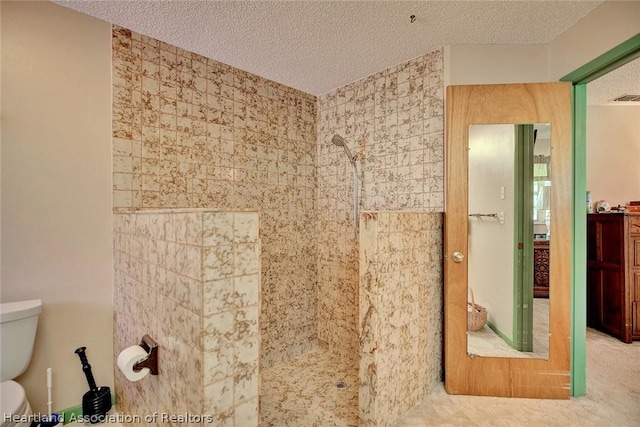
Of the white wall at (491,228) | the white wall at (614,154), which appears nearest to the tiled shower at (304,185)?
the white wall at (491,228)

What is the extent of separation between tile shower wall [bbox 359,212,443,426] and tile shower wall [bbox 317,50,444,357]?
39cm

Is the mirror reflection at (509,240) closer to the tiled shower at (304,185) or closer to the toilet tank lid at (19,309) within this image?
the tiled shower at (304,185)

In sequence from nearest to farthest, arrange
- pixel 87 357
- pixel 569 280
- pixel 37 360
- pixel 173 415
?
pixel 173 415 < pixel 37 360 < pixel 87 357 < pixel 569 280

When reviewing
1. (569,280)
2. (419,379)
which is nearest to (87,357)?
(419,379)

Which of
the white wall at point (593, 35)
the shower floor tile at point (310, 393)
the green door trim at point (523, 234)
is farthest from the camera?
the green door trim at point (523, 234)

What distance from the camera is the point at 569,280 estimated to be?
1.81m

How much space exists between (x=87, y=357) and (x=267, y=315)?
1.11 m

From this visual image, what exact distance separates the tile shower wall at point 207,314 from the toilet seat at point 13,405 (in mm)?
554

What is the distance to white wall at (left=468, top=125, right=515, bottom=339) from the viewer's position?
1862mm

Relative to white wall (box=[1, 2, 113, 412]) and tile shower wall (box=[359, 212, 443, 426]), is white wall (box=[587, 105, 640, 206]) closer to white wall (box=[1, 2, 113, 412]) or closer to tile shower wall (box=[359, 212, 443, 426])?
tile shower wall (box=[359, 212, 443, 426])

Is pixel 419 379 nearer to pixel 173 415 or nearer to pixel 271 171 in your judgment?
pixel 173 415

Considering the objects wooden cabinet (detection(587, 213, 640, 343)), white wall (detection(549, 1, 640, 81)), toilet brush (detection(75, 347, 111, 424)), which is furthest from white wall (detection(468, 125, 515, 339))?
toilet brush (detection(75, 347, 111, 424))

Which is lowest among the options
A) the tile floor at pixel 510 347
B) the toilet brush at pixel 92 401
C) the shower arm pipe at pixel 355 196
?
the toilet brush at pixel 92 401

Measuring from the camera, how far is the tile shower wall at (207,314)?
89cm
